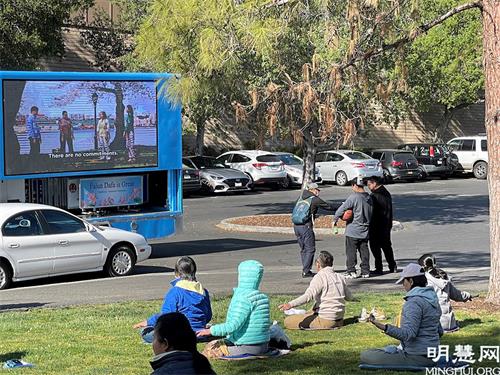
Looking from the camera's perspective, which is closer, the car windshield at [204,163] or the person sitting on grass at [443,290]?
the person sitting on grass at [443,290]

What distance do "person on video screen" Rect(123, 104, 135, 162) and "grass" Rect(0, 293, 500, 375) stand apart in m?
6.28

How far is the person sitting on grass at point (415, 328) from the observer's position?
8.34 metres

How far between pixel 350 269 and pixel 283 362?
7020mm

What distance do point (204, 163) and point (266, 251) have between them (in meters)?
17.1

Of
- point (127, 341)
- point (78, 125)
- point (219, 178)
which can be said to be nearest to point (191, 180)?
point (219, 178)

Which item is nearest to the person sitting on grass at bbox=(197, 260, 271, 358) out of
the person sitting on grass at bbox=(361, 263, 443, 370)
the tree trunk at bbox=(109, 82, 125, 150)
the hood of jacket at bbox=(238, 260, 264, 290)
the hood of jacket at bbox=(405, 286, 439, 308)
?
the hood of jacket at bbox=(238, 260, 264, 290)

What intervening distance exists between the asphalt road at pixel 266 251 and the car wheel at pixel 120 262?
0.25m

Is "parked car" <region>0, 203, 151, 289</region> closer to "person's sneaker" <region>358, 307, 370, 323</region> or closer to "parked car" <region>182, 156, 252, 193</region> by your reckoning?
"person's sneaker" <region>358, 307, 370, 323</region>

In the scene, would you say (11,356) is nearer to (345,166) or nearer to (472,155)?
(345,166)

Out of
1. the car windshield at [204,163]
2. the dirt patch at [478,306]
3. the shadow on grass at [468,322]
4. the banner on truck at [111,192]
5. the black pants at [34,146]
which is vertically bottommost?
the shadow on grass at [468,322]

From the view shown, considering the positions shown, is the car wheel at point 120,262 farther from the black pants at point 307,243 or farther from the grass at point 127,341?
the grass at point 127,341

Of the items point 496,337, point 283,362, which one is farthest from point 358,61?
point 283,362

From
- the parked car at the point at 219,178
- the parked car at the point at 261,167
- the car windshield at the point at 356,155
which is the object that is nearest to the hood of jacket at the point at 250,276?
the parked car at the point at 219,178

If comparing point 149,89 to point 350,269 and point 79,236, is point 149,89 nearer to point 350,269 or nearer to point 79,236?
point 79,236
